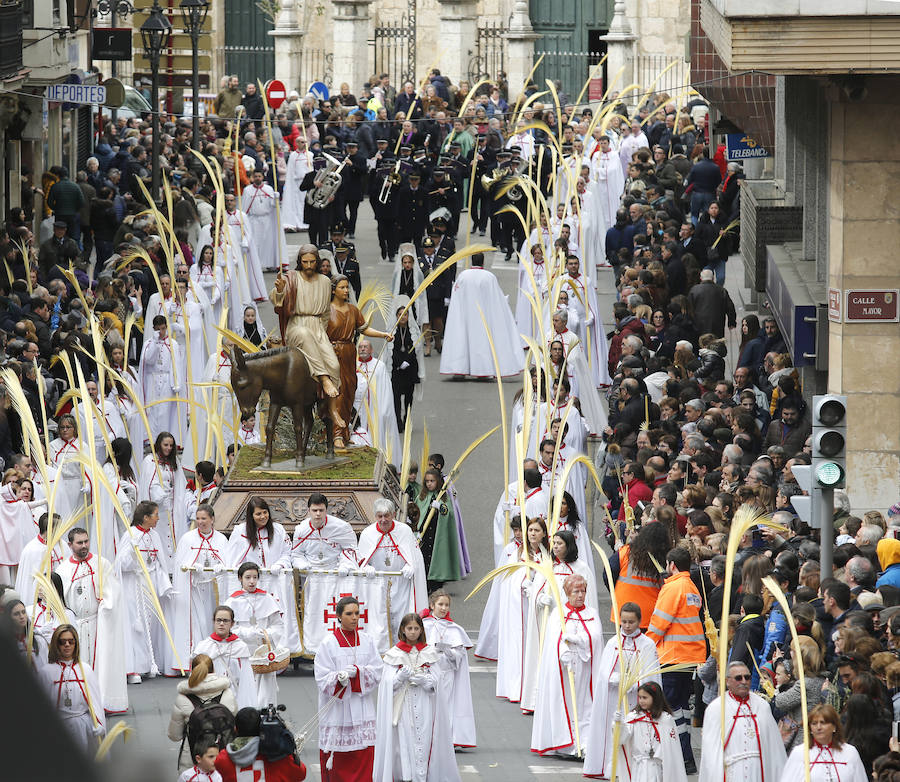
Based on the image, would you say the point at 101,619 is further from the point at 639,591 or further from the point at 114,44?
the point at 114,44

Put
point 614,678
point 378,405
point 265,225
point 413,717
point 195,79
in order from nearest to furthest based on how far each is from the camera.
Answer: point 614,678 < point 413,717 < point 378,405 < point 195,79 < point 265,225

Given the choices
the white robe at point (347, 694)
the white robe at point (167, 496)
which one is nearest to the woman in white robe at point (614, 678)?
the white robe at point (347, 694)

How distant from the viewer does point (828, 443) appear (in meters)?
8.23

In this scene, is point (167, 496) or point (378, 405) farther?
point (378, 405)

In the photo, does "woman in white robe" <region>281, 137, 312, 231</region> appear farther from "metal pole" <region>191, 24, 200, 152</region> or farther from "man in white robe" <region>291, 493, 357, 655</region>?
"man in white robe" <region>291, 493, 357, 655</region>

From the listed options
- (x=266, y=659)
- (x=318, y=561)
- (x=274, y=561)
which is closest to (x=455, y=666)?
(x=266, y=659)

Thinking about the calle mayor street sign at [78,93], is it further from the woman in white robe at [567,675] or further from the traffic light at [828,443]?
the traffic light at [828,443]

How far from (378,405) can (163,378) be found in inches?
103

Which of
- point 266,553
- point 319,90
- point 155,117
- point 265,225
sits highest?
point 319,90

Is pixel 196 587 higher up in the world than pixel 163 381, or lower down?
lower down

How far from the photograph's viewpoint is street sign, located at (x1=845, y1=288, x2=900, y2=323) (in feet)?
43.4

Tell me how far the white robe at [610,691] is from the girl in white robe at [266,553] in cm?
289

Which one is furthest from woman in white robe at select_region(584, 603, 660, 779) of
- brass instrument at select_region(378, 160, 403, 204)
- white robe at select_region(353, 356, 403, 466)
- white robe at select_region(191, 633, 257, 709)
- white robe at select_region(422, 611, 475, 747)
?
brass instrument at select_region(378, 160, 403, 204)

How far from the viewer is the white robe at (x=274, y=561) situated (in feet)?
39.7
